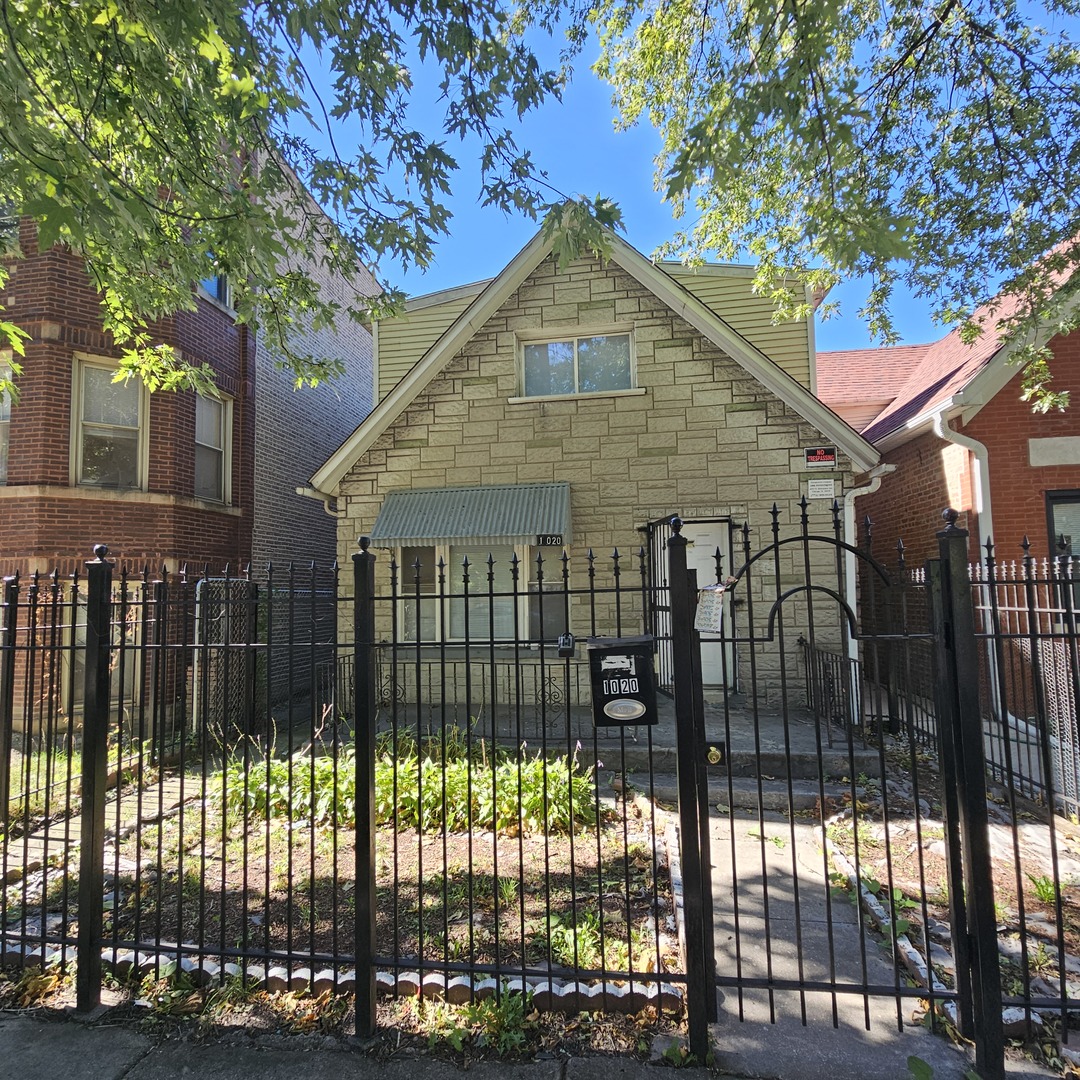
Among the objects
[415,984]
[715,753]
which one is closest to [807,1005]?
[715,753]

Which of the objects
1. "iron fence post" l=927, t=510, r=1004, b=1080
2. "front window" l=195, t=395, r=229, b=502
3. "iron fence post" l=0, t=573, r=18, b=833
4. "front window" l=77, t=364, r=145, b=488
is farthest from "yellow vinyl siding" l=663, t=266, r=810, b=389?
"iron fence post" l=0, t=573, r=18, b=833

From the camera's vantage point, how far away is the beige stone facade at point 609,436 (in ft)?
27.1

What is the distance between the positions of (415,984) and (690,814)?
1.66m

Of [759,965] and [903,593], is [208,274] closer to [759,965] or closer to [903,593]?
[903,593]

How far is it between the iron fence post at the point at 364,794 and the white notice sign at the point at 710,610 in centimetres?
154

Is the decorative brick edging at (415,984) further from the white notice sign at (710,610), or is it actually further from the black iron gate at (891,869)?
the white notice sign at (710,610)

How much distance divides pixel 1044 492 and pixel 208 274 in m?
10.2

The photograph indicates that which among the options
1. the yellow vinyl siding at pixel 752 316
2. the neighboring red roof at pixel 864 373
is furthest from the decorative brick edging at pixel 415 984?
the neighboring red roof at pixel 864 373

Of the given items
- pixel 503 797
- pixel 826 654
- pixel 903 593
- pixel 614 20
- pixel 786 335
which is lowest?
pixel 503 797

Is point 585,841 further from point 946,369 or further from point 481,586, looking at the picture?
point 946,369

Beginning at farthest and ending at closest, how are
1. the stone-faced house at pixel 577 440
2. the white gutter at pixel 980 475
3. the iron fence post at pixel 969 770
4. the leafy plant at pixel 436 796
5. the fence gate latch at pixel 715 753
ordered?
the stone-faced house at pixel 577 440
the white gutter at pixel 980 475
the leafy plant at pixel 436 796
the fence gate latch at pixel 715 753
the iron fence post at pixel 969 770

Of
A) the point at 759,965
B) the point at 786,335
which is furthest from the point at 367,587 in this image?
the point at 786,335

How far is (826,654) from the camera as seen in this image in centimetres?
688

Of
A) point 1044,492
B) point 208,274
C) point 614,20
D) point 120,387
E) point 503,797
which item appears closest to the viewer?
point 503,797
